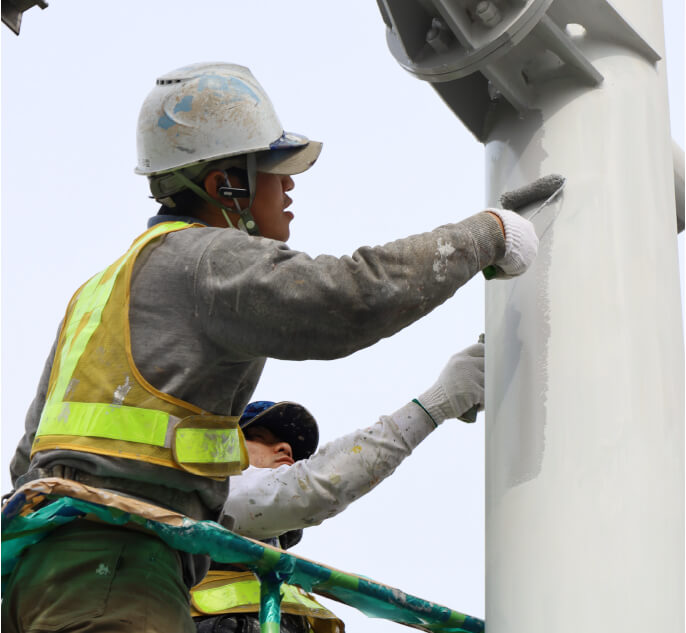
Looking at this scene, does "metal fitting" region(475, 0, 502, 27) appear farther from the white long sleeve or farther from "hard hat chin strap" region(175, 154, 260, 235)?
the white long sleeve

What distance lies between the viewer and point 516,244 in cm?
401

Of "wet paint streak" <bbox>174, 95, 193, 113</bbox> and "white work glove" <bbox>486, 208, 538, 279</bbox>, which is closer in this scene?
"white work glove" <bbox>486, 208, 538, 279</bbox>

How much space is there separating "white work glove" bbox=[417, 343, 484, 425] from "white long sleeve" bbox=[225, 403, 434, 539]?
75 millimetres

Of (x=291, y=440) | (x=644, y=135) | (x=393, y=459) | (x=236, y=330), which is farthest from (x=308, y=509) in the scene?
(x=644, y=135)

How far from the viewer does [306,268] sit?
12.4 ft

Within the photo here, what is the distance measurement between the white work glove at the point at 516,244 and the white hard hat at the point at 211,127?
35.4 inches

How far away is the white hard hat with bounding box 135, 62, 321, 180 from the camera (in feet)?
14.6

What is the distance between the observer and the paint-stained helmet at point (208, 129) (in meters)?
4.46

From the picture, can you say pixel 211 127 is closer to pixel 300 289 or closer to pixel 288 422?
pixel 300 289

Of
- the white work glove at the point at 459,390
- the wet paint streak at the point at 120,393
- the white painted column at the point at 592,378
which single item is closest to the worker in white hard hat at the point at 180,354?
the wet paint streak at the point at 120,393

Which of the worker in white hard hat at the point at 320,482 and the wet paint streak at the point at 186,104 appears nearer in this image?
the wet paint streak at the point at 186,104

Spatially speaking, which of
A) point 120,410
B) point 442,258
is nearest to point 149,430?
point 120,410

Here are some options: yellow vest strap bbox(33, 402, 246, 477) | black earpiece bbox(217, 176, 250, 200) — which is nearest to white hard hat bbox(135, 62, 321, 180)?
black earpiece bbox(217, 176, 250, 200)

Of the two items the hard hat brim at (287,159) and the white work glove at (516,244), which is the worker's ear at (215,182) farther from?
the white work glove at (516,244)
